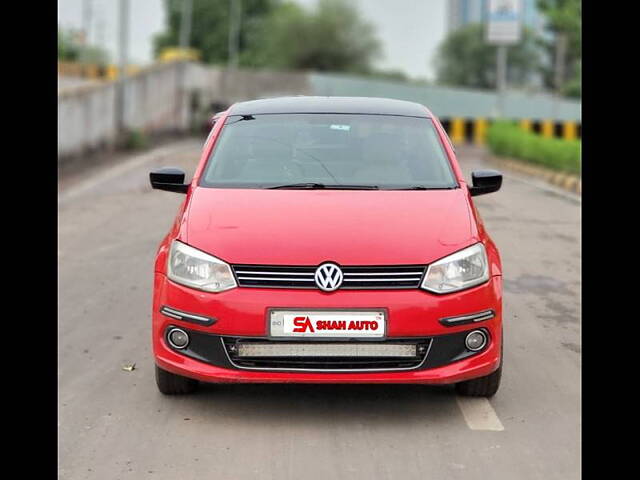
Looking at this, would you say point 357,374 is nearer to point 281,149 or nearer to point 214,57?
point 281,149

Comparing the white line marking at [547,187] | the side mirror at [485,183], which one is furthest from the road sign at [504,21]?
the side mirror at [485,183]

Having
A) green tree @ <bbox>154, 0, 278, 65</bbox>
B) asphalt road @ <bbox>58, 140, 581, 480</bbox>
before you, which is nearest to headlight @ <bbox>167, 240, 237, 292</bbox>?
asphalt road @ <bbox>58, 140, 581, 480</bbox>

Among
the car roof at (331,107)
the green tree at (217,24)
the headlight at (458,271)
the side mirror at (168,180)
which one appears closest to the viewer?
the headlight at (458,271)

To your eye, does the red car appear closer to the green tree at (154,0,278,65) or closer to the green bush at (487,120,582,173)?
the green bush at (487,120,582,173)

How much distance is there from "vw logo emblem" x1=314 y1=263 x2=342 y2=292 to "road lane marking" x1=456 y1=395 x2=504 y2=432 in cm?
96

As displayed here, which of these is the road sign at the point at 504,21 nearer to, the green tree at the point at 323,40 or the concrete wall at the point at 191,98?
the concrete wall at the point at 191,98

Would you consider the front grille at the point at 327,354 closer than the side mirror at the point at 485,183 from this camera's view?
Yes

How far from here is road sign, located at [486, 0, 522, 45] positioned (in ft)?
107

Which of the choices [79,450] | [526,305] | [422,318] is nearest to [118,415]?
[79,450]

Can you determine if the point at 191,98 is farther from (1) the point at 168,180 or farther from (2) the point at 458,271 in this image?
(2) the point at 458,271

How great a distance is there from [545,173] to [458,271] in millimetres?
16716

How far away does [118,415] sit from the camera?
5586 millimetres

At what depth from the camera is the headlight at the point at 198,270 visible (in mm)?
Answer: 5316

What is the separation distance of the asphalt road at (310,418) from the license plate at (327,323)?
18.9 inches
